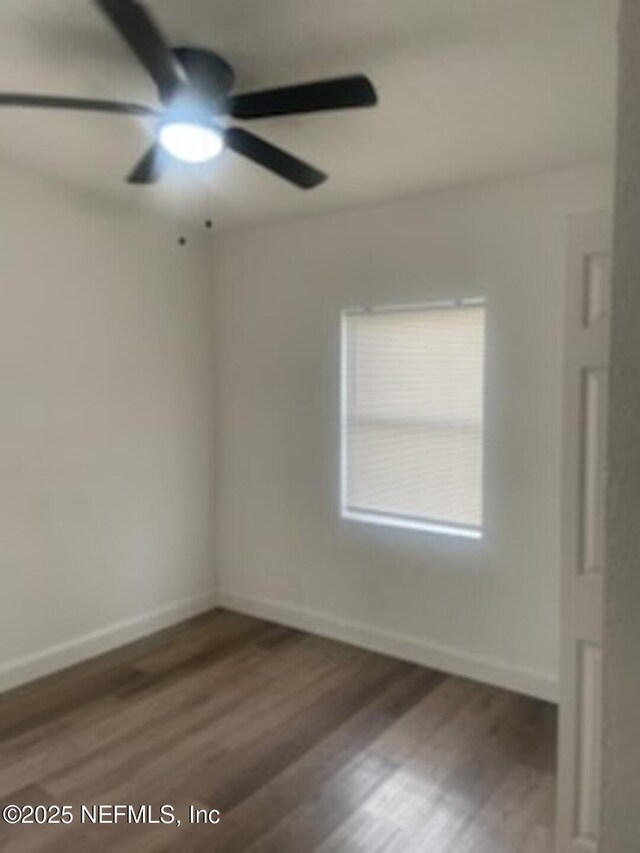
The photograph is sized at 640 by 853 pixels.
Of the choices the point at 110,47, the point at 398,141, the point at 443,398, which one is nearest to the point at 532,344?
the point at 443,398

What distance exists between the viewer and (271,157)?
85.7 inches

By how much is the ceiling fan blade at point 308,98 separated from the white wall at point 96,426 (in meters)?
1.71

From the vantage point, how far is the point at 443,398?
3332mm

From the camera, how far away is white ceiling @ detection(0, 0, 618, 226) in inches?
70.4

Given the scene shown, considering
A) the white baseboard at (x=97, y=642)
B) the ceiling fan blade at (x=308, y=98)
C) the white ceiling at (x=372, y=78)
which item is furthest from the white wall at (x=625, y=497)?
the white baseboard at (x=97, y=642)

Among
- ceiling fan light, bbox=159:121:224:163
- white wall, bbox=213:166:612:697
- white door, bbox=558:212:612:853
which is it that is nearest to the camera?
white door, bbox=558:212:612:853

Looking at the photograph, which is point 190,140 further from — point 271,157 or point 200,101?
point 271,157

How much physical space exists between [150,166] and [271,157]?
46cm

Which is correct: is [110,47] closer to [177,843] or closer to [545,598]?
[177,843]

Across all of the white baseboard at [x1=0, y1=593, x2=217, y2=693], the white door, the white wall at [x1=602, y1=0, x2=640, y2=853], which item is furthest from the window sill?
the white wall at [x1=602, y1=0, x2=640, y2=853]

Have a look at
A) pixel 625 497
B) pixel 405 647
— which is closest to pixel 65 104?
pixel 625 497

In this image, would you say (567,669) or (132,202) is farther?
(132,202)

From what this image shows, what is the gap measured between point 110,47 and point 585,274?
162cm

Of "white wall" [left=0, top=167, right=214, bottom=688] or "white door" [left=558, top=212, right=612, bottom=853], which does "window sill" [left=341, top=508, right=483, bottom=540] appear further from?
"white door" [left=558, top=212, right=612, bottom=853]
